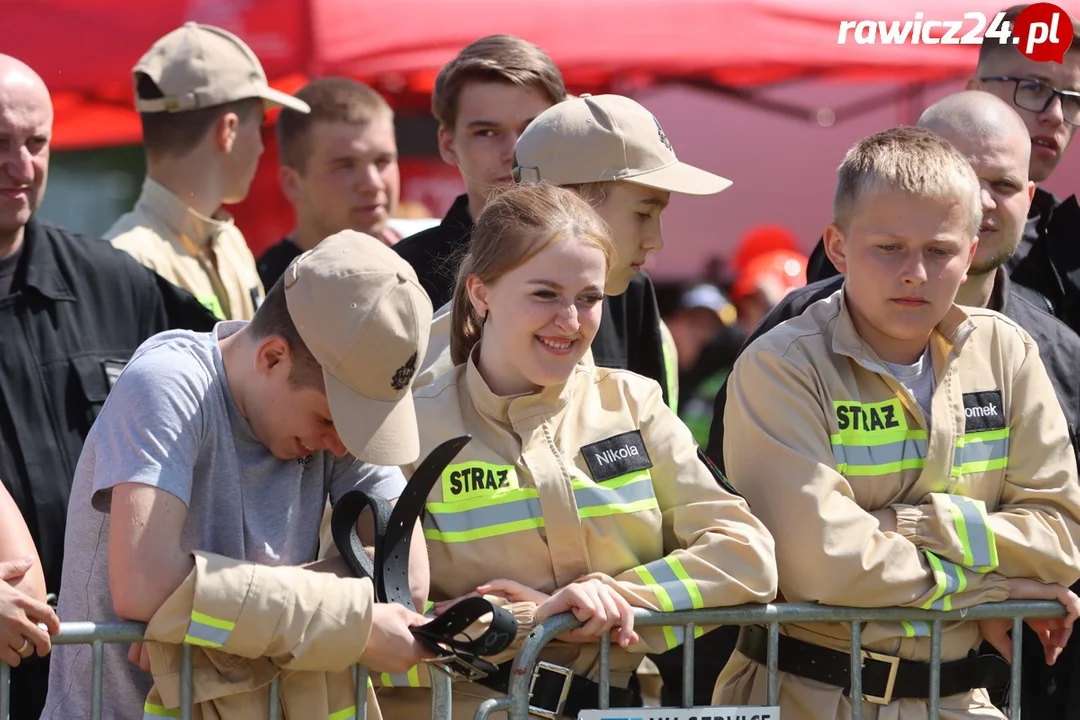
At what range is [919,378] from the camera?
362cm

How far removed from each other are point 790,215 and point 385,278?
8.64 metres

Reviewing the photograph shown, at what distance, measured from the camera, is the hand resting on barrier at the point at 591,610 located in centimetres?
312

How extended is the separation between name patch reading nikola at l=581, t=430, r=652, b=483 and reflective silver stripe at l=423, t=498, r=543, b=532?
6.1 inches

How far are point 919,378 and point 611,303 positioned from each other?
4.33 feet

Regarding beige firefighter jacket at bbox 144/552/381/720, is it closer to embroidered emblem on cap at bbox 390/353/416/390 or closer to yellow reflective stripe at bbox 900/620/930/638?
embroidered emblem on cap at bbox 390/353/416/390

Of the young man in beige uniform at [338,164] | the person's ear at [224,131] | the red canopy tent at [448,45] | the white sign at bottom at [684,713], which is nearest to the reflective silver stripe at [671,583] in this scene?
the white sign at bottom at [684,713]

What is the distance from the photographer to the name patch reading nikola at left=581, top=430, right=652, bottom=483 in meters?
3.35

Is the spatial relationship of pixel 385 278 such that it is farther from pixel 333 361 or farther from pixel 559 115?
pixel 559 115

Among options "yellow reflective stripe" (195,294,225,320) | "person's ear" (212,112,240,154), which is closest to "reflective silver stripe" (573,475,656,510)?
"yellow reflective stripe" (195,294,225,320)

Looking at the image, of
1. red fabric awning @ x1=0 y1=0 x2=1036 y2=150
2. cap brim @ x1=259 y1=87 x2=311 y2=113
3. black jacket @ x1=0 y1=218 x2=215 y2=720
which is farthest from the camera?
red fabric awning @ x1=0 y1=0 x2=1036 y2=150

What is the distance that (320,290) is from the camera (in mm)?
2865

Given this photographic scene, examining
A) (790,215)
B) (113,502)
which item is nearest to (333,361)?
(113,502)

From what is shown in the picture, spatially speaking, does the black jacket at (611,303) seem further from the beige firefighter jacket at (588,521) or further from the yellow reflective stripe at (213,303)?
the beige firefighter jacket at (588,521)

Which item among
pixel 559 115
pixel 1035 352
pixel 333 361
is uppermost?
pixel 559 115
